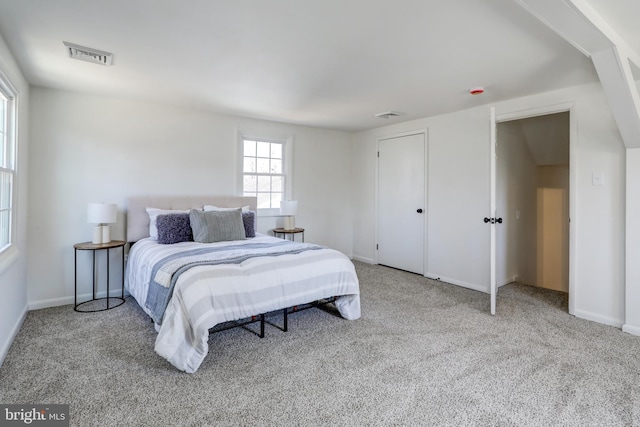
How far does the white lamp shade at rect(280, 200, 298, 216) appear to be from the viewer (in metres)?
4.79

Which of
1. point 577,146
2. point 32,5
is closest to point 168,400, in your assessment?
point 32,5

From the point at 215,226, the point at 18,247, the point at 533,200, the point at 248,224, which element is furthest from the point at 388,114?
the point at 18,247

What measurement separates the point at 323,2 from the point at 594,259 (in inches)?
129

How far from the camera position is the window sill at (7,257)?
2323 millimetres

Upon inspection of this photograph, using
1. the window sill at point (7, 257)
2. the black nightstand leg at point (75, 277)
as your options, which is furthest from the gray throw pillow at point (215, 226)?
the window sill at point (7, 257)

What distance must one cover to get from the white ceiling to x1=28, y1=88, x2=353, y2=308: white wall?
0.94 ft

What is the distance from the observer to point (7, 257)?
8.20 ft

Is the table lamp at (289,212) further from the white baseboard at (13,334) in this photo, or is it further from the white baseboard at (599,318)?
the white baseboard at (599,318)

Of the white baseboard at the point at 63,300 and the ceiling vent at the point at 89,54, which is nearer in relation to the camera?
the ceiling vent at the point at 89,54

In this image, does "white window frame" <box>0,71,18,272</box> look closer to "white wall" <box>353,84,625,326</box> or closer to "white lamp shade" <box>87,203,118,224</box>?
"white lamp shade" <box>87,203,118,224</box>

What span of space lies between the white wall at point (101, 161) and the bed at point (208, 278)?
0.43m

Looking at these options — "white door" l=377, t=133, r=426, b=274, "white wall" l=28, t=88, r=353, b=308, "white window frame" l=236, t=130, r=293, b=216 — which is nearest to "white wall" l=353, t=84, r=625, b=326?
"white door" l=377, t=133, r=426, b=274

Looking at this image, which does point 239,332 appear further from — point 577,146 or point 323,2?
point 577,146

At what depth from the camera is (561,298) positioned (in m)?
3.78
